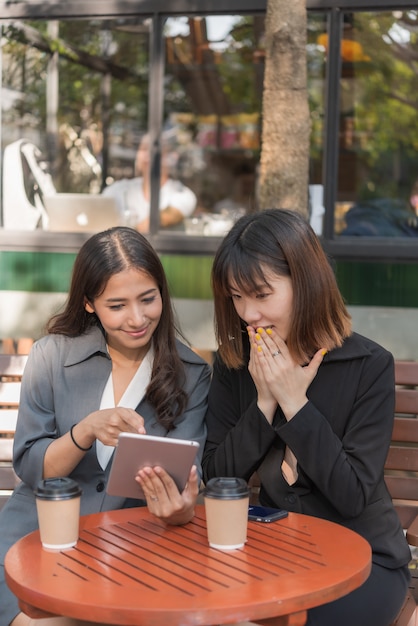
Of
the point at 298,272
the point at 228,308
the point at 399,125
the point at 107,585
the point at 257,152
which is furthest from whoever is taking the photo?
the point at 257,152

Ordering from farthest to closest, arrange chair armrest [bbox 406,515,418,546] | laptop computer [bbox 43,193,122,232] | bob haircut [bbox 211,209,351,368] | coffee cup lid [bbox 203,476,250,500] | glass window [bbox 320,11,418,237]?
laptop computer [bbox 43,193,122,232] → glass window [bbox 320,11,418,237] → chair armrest [bbox 406,515,418,546] → bob haircut [bbox 211,209,351,368] → coffee cup lid [bbox 203,476,250,500]

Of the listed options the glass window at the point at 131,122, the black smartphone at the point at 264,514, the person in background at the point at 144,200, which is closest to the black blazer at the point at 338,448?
the black smartphone at the point at 264,514

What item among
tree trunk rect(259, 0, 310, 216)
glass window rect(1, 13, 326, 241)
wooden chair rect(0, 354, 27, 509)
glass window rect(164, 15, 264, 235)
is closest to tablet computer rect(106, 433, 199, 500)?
wooden chair rect(0, 354, 27, 509)

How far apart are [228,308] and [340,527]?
715mm

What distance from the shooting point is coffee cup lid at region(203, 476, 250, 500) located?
2.30 metres

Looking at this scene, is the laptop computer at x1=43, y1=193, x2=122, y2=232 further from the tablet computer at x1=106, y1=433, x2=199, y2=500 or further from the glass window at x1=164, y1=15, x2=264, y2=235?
the tablet computer at x1=106, y1=433, x2=199, y2=500

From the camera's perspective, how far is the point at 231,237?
111 inches

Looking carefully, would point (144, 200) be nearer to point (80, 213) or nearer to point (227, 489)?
point (80, 213)

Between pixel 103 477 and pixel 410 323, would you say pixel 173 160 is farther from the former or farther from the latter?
pixel 103 477

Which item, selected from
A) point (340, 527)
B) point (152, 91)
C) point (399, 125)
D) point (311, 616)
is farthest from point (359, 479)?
point (399, 125)

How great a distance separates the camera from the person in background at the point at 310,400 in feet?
8.74

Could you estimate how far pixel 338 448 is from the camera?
2.66 metres

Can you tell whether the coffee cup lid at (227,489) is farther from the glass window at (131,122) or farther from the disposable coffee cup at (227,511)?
the glass window at (131,122)

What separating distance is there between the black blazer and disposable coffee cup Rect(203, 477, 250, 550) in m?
0.38
